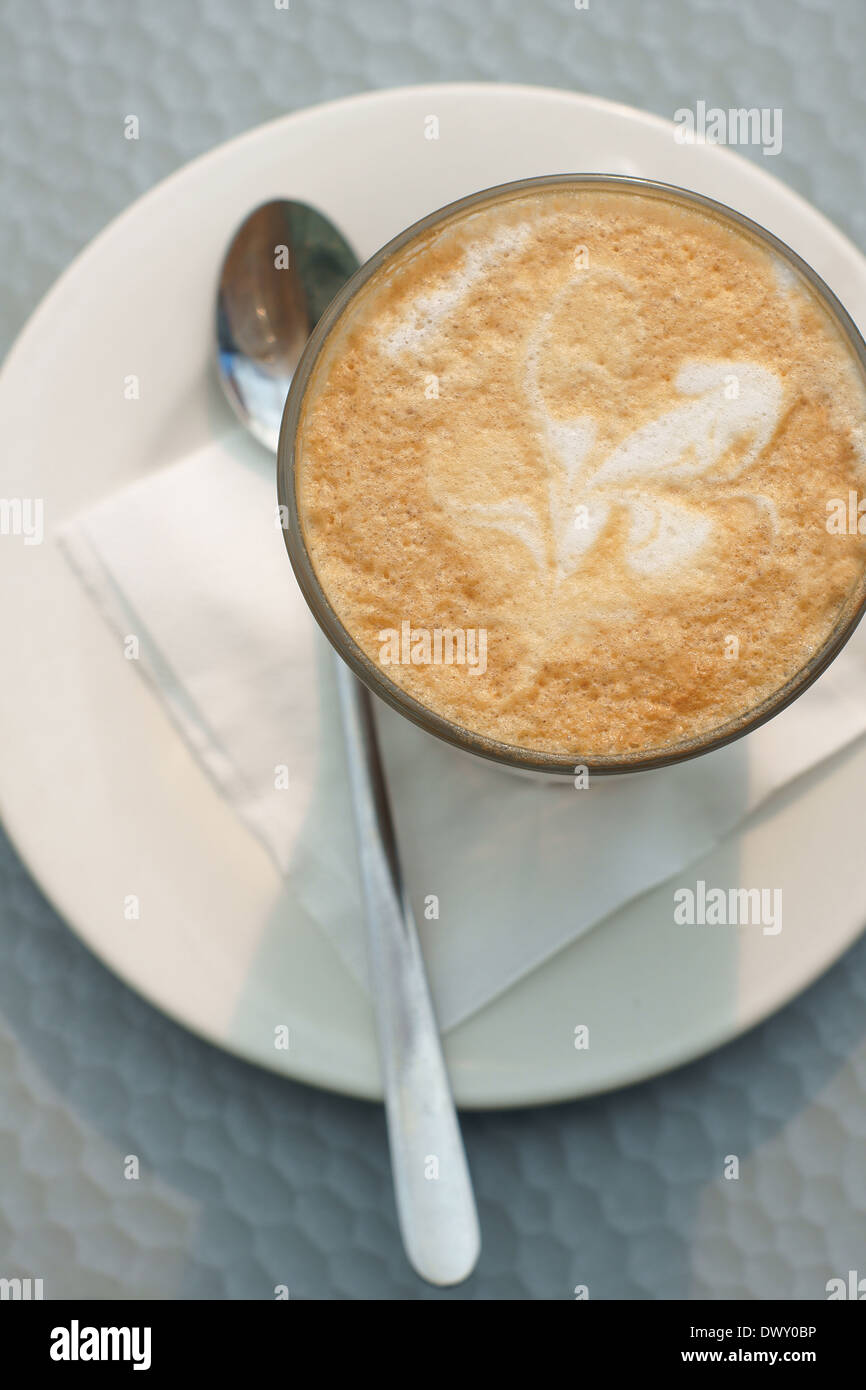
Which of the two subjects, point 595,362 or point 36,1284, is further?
point 36,1284
